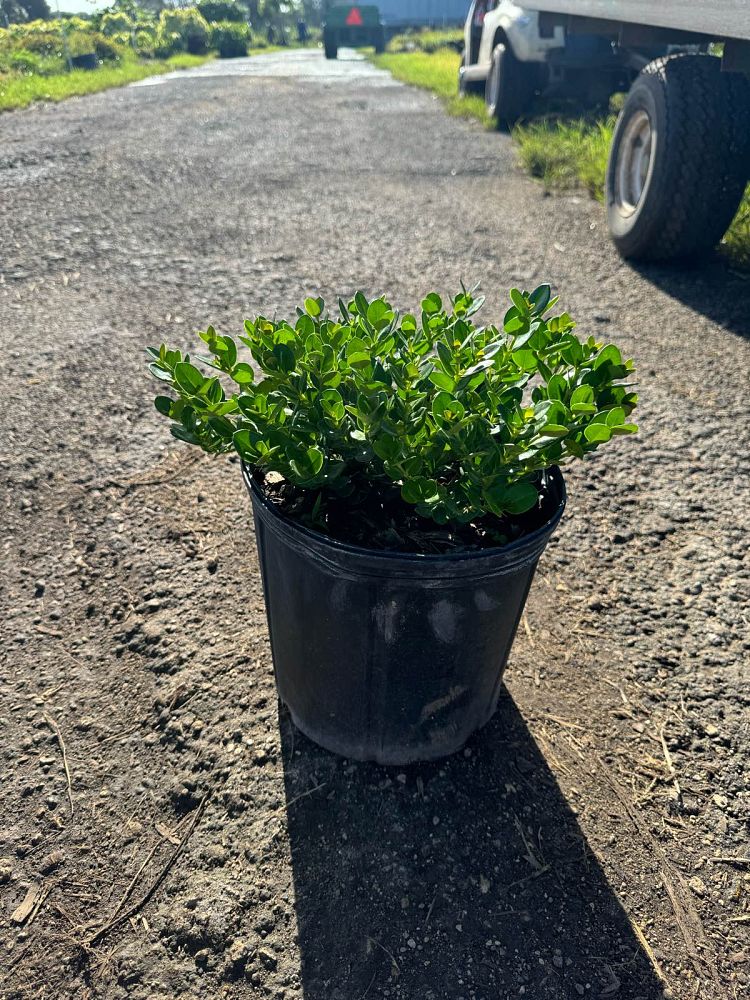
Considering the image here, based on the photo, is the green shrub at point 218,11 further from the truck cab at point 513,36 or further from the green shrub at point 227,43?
the truck cab at point 513,36

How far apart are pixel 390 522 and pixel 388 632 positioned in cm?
23

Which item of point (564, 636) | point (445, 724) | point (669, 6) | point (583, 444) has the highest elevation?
point (669, 6)

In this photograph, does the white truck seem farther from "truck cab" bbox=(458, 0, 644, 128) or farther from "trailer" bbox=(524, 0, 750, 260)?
"truck cab" bbox=(458, 0, 644, 128)

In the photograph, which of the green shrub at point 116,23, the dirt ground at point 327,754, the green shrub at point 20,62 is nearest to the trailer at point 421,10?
the green shrub at point 116,23

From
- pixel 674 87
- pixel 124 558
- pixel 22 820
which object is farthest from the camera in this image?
pixel 674 87

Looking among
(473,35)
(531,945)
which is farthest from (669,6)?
(473,35)

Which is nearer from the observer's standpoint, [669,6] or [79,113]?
[669,6]

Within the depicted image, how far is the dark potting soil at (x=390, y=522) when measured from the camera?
1412 millimetres

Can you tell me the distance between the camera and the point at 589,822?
1.60 meters

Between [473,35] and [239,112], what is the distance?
11.3 ft

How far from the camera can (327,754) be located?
1703 millimetres

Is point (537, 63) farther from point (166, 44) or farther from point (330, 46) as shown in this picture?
point (330, 46)

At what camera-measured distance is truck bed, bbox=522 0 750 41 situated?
3.07 metres

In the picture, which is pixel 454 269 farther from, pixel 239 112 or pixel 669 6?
pixel 239 112
